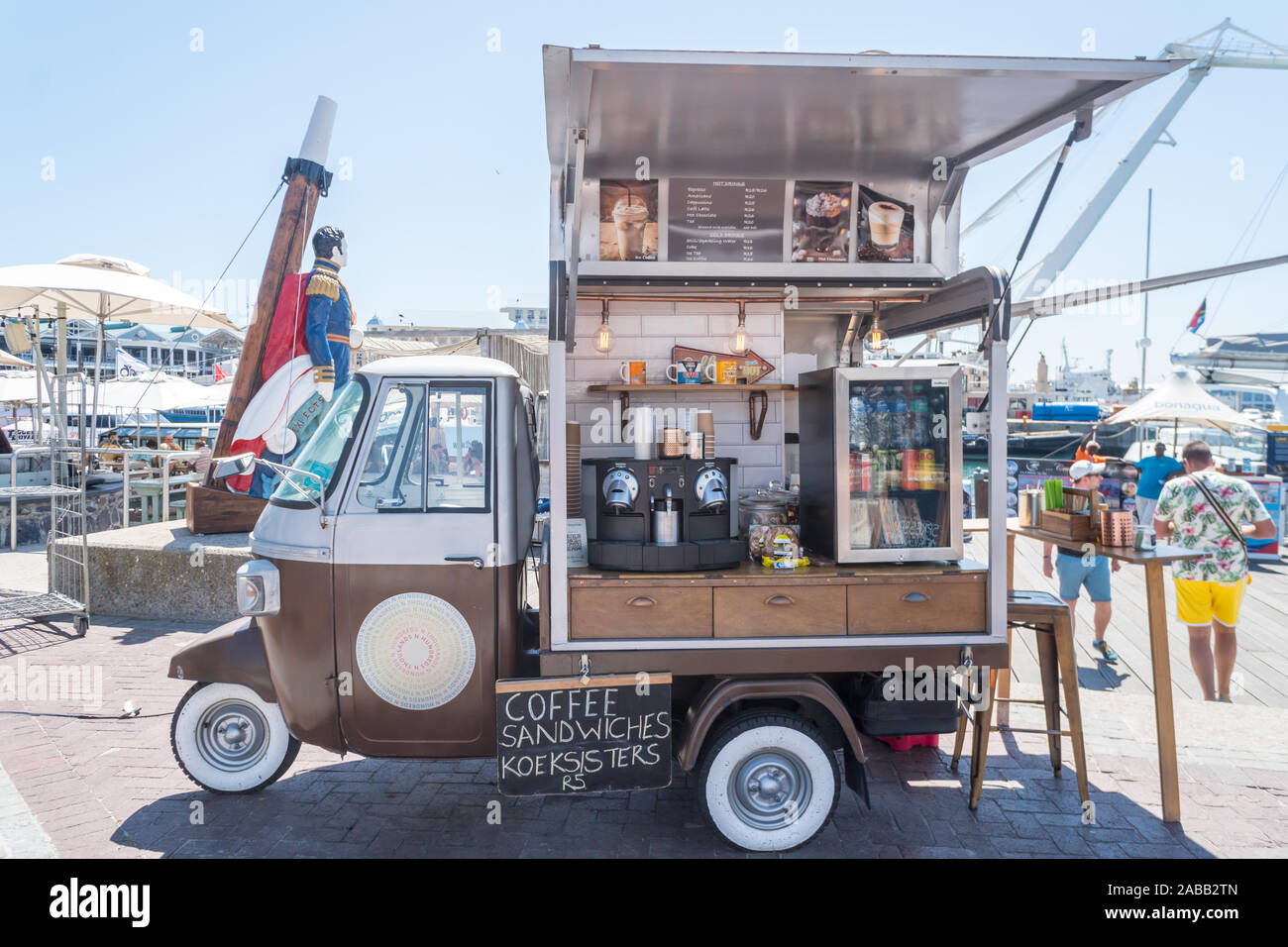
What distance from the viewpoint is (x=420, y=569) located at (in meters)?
3.60

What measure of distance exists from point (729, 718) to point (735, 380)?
2.20 meters

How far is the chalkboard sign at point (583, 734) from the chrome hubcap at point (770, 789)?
0.39 meters

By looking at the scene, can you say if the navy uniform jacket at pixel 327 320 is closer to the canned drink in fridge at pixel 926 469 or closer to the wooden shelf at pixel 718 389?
the wooden shelf at pixel 718 389

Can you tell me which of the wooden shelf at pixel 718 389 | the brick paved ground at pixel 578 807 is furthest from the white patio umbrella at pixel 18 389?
the wooden shelf at pixel 718 389

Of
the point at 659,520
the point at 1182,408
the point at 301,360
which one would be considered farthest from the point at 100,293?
the point at 1182,408

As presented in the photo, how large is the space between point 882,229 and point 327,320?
15.6ft

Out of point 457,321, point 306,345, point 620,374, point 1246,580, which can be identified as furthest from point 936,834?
point 457,321

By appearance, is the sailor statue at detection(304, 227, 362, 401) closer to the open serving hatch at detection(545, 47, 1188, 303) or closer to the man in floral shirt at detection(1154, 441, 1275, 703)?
the open serving hatch at detection(545, 47, 1188, 303)

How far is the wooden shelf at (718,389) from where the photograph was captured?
4.74 meters

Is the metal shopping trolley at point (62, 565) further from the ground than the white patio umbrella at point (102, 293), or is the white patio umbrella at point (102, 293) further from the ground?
the white patio umbrella at point (102, 293)

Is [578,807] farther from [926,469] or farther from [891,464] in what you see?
[926,469]

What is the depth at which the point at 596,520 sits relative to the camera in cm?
376

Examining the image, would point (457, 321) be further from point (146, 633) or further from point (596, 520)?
point (596, 520)
